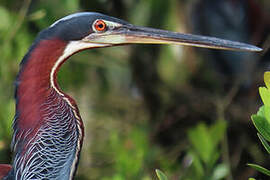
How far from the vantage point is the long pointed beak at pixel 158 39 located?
1804 mm

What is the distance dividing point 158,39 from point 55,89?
33 centimetres

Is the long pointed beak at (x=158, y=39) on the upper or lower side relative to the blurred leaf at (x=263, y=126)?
upper

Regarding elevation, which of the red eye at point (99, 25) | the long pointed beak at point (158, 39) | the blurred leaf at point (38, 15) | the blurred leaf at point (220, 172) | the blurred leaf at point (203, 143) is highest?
the red eye at point (99, 25)

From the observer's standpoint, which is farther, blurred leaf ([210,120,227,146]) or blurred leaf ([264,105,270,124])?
blurred leaf ([210,120,227,146])

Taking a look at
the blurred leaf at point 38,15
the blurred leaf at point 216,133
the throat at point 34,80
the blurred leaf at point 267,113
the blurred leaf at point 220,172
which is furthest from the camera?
the blurred leaf at point 38,15

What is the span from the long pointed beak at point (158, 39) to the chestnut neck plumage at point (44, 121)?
0.14 metres

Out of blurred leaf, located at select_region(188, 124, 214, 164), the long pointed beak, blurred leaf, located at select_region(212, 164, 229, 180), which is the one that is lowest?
blurred leaf, located at select_region(212, 164, 229, 180)

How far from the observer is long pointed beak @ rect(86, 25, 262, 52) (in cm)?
180

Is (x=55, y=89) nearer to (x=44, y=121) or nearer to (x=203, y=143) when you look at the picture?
(x=44, y=121)

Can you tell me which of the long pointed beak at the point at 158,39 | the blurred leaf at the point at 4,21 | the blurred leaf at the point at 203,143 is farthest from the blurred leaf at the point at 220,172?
the blurred leaf at the point at 4,21

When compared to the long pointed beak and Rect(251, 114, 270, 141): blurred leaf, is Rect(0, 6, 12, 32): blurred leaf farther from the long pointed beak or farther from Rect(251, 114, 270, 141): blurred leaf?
Rect(251, 114, 270, 141): blurred leaf

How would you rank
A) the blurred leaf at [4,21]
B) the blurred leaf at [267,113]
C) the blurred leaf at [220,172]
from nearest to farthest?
1. the blurred leaf at [267,113]
2. the blurred leaf at [220,172]
3. the blurred leaf at [4,21]

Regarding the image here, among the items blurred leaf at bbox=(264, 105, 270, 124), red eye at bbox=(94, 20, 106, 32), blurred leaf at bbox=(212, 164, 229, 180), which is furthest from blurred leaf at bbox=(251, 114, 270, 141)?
blurred leaf at bbox=(212, 164, 229, 180)

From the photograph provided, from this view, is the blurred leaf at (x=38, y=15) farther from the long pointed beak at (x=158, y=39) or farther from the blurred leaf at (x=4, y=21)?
the long pointed beak at (x=158, y=39)
